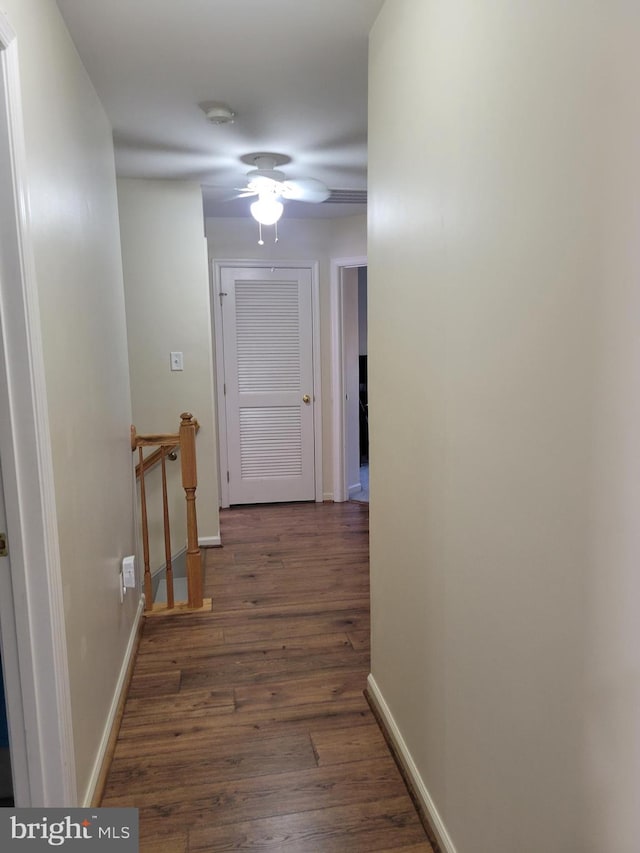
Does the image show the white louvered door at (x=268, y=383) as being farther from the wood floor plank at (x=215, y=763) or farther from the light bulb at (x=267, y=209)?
the wood floor plank at (x=215, y=763)

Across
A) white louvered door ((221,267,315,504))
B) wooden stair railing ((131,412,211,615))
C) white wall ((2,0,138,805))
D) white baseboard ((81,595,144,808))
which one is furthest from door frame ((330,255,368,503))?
white wall ((2,0,138,805))

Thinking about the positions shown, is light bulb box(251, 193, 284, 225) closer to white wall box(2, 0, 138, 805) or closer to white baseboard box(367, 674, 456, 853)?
white wall box(2, 0, 138, 805)

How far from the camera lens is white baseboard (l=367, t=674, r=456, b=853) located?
58.4 inches


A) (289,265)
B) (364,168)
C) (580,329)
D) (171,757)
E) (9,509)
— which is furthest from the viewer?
(289,265)

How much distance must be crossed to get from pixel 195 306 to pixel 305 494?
204 centimetres

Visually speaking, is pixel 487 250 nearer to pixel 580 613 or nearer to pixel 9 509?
pixel 580 613

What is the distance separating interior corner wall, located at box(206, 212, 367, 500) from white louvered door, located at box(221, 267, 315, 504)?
12 centimetres

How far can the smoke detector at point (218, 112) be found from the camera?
238 centimetres

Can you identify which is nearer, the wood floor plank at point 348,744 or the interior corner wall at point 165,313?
the wood floor plank at point 348,744

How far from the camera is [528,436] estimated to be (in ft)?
3.33

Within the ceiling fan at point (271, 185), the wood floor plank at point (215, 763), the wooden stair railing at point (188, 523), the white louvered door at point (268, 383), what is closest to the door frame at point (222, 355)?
the white louvered door at point (268, 383)

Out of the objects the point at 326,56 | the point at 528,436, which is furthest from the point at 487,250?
the point at 326,56

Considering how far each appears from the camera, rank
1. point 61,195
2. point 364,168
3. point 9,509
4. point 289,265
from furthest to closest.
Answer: point 289,265
point 364,168
point 61,195
point 9,509

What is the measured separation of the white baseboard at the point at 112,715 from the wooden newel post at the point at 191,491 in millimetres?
278
